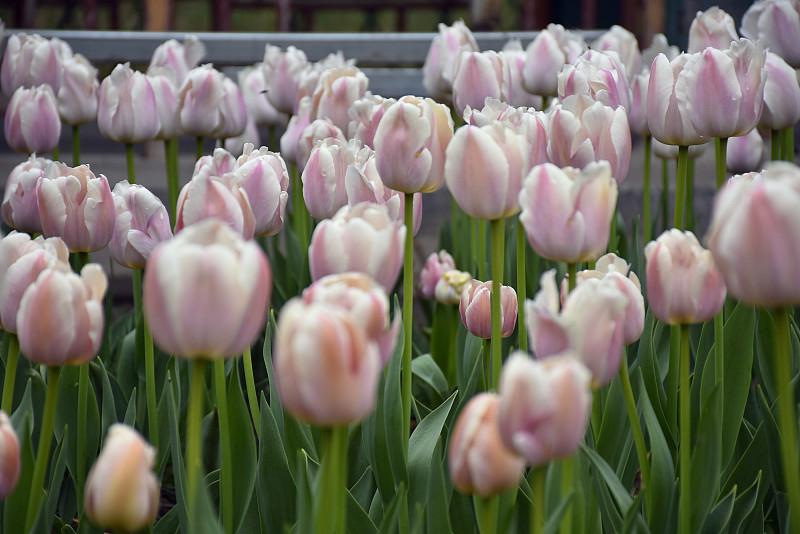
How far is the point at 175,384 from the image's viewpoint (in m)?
1.57

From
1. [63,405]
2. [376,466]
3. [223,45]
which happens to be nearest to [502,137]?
[376,466]

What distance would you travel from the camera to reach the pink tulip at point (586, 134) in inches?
53.8

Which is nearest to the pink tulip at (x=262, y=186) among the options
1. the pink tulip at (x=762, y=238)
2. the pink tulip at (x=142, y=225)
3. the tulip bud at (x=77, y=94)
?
the pink tulip at (x=142, y=225)

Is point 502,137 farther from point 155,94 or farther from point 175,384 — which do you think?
point 155,94

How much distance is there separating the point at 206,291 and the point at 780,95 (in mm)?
1301

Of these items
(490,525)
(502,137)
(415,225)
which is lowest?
(490,525)

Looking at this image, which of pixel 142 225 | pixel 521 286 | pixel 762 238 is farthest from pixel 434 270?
pixel 762 238

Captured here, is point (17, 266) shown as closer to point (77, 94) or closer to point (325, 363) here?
point (325, 363)

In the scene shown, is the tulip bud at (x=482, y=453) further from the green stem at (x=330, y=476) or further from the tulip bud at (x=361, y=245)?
the tulip bud at (x=361, y=245)

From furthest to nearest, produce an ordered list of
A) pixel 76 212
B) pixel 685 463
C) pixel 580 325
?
pixel 76 212
pixel 685 463
pixel 580 325

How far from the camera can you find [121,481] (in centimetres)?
78

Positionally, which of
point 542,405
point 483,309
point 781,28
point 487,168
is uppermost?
point 781,28

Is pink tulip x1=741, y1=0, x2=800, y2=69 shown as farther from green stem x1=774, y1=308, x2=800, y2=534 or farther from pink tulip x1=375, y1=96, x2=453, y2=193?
green stem x1=774, y1=308, x2=800, y2=534

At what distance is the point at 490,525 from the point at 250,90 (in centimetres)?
208
